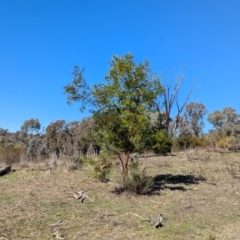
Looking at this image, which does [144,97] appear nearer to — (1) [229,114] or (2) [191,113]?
(2) [191,113]

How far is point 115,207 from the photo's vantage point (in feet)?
29.7

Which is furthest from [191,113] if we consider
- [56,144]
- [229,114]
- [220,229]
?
[220,229]

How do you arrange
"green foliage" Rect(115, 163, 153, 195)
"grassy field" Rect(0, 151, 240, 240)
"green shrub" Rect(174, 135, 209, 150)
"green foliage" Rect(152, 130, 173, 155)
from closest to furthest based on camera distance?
"grassy field" Rect(0, 151, 240, 240) < "green foliage" Rect(115, 163, 153, 195) < "green foliage" Rect(152, 130, 173, 155) < "green shrub" Rect(174, 135, 209, 150)

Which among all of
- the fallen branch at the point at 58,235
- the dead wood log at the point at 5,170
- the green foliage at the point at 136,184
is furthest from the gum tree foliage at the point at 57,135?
the fallen branch at the point at 58,235

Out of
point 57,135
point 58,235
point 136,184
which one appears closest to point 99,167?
point 136,184

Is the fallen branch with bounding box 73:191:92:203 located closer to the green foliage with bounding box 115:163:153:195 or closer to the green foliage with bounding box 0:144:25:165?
the green foliage with bounding box 115:163:153:195

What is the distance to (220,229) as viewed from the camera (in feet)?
24.2

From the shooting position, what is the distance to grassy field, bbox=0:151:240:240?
23.1 ft

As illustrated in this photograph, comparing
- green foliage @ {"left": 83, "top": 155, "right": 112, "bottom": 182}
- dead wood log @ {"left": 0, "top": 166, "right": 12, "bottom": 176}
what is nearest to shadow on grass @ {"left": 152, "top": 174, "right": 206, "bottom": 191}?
green foliage @ {"left": 83, "top": 155, "right": 112, "bottom": 182}

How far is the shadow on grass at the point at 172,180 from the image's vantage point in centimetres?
1164

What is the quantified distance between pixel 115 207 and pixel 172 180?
454 cm

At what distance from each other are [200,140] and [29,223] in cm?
2438

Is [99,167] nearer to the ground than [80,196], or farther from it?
farther from it

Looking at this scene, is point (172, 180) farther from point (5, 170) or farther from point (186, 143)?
point (186, 143)
